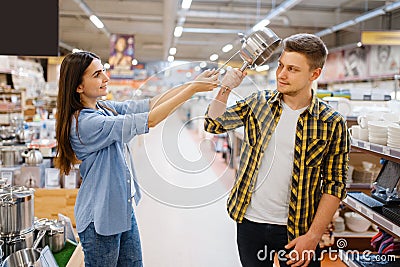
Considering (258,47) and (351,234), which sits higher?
(258,47)

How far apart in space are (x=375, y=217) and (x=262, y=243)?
127 cm

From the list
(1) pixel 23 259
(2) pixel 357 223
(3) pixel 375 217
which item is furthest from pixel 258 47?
(2) pixel 357 223

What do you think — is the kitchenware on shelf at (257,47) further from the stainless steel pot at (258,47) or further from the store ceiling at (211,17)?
the store ceiling at (211,17)

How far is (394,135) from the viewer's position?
2.55 meters

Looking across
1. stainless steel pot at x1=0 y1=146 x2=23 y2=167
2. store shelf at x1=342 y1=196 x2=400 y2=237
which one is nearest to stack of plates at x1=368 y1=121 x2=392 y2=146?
store shelf at x1=342 y1=196 x2=400 y2=237

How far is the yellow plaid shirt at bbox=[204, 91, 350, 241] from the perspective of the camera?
5.38ft

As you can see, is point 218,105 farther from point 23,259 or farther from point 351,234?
point 351,234

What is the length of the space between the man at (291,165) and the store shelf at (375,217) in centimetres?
92

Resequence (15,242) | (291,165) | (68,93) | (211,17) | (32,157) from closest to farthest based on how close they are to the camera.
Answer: (291,165)
(68,93)
(15,242)
(32,157)
(211,17)

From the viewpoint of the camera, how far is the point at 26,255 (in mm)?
1915

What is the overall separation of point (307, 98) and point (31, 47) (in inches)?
59.8

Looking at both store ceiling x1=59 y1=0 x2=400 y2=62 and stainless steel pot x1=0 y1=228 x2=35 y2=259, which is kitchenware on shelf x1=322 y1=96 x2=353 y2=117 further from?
store ceiling x1=59 y1=0 x2=400 y2=62

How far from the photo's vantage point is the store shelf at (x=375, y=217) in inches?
95.9

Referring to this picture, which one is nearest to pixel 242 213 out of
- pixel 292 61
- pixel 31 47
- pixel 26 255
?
pixel 292 61
